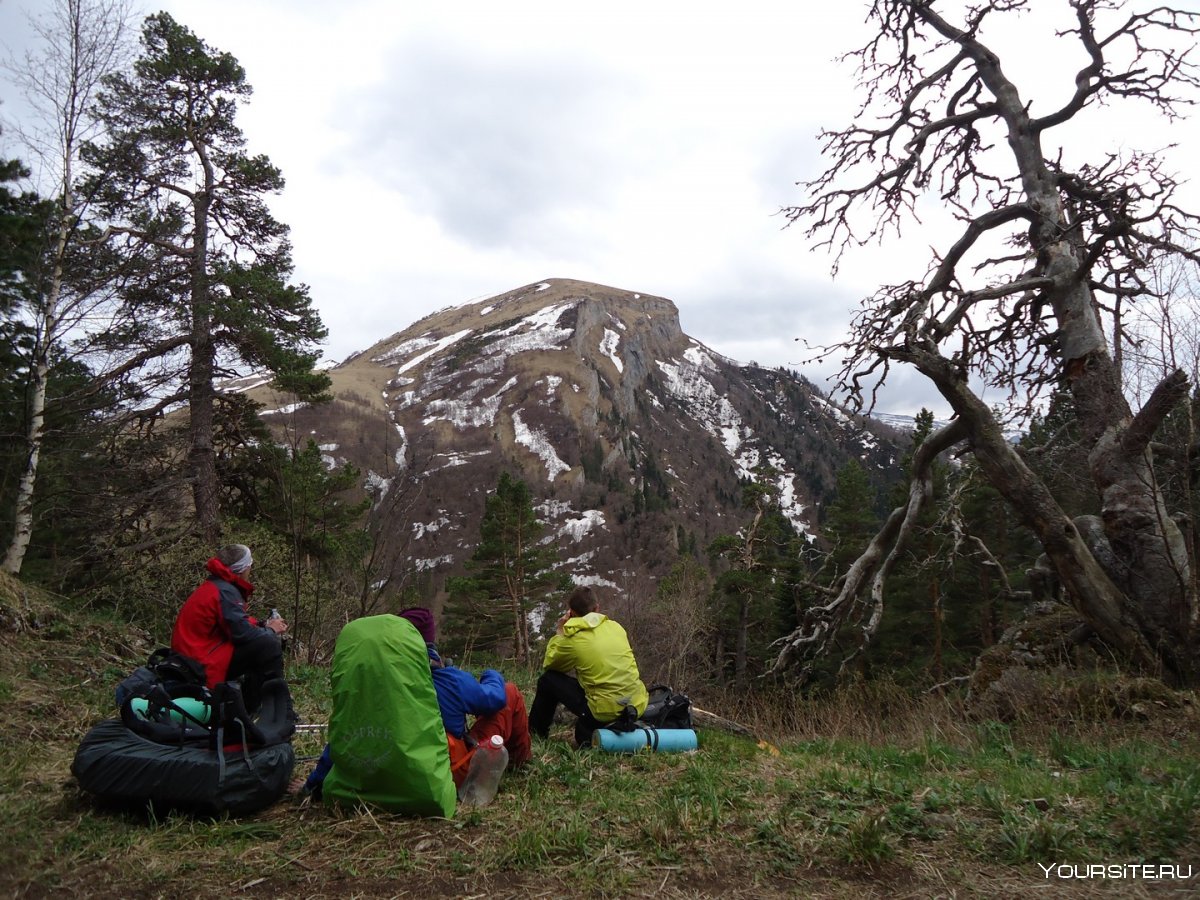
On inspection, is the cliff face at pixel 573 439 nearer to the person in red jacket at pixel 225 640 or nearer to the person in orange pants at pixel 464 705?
the person in red jacket at pixel 225 640

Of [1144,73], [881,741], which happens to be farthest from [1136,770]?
[1144,73]

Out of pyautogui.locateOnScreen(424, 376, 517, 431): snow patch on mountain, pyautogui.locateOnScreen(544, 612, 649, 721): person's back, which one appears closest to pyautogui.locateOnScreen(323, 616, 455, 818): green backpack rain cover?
pyautogui.locateOnScreen(544, 612, 649, 721): person's back

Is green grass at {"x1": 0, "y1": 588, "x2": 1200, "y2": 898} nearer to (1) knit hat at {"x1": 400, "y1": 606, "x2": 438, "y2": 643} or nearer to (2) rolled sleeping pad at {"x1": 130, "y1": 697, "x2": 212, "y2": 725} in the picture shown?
(2) rolled sleeping pad at {"x1": 130, "y1": 697, "x2": 212, "y2": 725}

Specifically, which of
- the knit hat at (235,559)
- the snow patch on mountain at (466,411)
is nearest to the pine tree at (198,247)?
the knit hat at (235,559)

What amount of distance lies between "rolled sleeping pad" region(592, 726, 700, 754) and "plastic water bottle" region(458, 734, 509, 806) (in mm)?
1355

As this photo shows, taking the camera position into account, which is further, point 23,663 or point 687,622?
point 687,622

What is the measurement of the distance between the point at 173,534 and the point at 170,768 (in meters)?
10.6

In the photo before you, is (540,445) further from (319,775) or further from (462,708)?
(319,775)

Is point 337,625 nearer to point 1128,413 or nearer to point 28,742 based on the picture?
point 28,742

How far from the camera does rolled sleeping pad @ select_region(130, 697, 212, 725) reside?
12.6 feet

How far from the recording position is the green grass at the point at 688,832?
292 cm

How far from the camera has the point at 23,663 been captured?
21.7 feet

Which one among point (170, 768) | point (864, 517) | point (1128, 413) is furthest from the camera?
point (864, 517)

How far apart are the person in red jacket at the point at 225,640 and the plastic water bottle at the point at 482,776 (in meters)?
1.30
